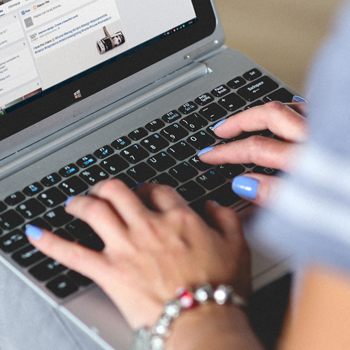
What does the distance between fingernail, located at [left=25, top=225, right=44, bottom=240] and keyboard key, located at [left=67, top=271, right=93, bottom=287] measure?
5 centimetres

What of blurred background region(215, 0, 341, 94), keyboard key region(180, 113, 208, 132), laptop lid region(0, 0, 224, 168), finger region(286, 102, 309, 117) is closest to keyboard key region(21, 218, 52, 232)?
laptop lid region(0, 0, 224, 168)

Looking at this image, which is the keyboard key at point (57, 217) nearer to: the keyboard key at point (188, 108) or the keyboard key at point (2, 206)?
the keyboard key at point (2, 206)

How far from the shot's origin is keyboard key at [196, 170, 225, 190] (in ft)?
1.88

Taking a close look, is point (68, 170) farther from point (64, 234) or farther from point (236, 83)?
point (236, 83)

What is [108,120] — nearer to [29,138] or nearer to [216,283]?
[29,138]

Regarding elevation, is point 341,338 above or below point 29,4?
below

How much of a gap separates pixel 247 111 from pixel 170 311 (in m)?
0.28

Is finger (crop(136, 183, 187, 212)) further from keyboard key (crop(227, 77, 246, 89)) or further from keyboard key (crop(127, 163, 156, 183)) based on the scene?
keyboard key (crop(227, 77, 246, 89))

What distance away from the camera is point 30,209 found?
0.54m

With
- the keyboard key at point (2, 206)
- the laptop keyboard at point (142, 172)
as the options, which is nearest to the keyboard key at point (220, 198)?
the laptop keyboard at point (142, 172)

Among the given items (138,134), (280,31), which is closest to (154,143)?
(138,134)

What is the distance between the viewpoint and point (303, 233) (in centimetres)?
36

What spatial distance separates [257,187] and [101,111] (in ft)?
0.77

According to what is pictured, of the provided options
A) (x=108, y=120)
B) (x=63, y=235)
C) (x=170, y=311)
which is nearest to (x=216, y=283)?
(x=170, y=311)
